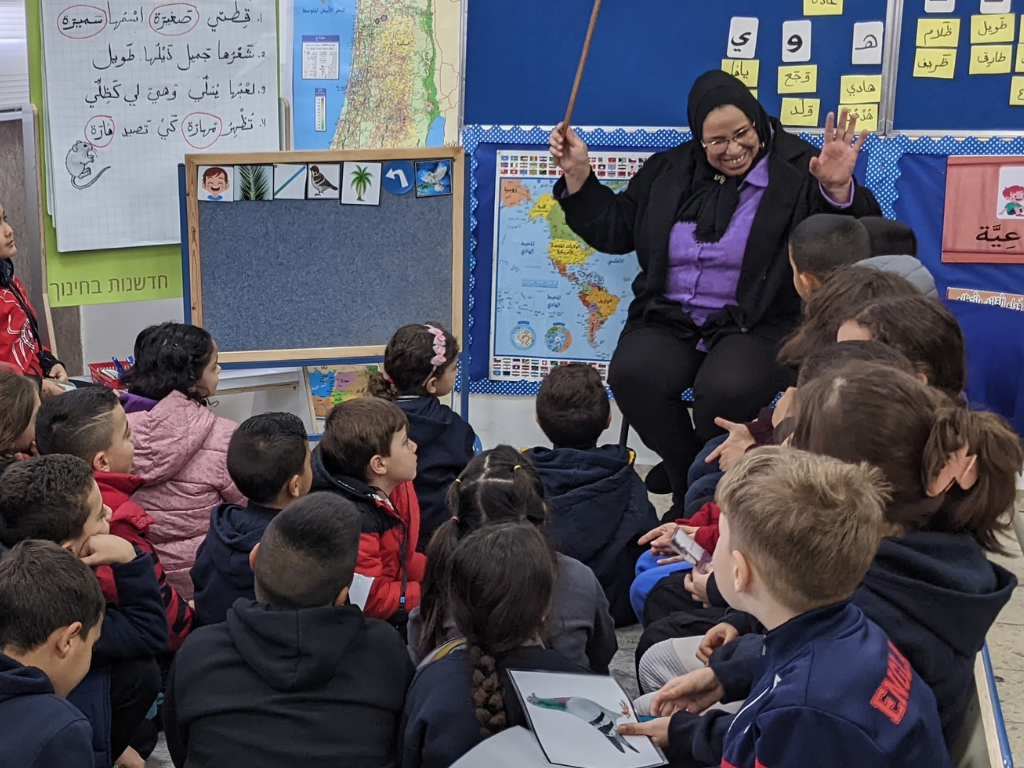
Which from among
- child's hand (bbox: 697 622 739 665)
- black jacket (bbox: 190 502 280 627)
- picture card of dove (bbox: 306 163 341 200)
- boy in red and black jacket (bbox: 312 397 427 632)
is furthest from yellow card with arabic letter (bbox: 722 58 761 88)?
child's hand (bbox: 697 622 739 665)

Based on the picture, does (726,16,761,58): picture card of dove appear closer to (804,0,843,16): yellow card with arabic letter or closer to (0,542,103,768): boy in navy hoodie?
(804,0,843,16): yellow card with arabic letter

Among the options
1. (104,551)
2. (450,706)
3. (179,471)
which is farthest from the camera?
(179,471)

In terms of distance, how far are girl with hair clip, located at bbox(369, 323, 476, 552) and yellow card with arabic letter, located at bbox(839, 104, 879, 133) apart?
1.77 meters

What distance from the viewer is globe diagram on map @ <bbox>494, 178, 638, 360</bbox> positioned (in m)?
4.10

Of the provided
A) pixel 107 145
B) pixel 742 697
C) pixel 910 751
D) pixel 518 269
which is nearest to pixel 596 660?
pixel 742 697

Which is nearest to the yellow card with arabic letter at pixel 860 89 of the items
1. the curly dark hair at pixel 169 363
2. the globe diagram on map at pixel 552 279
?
the globe diagram on map at pixel 552 279

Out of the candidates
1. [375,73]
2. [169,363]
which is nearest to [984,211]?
[375,73]

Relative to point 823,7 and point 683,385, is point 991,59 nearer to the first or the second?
point 823,7

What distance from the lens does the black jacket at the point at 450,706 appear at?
5.15 ft

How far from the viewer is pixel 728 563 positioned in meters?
1.39

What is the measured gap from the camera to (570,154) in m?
3.63

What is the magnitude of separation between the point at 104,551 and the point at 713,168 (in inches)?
93.7

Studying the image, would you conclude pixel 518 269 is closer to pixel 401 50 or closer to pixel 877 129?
pixel 401 50

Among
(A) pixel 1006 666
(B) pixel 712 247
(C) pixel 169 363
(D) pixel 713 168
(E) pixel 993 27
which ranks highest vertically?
(E) pixel 993 27
